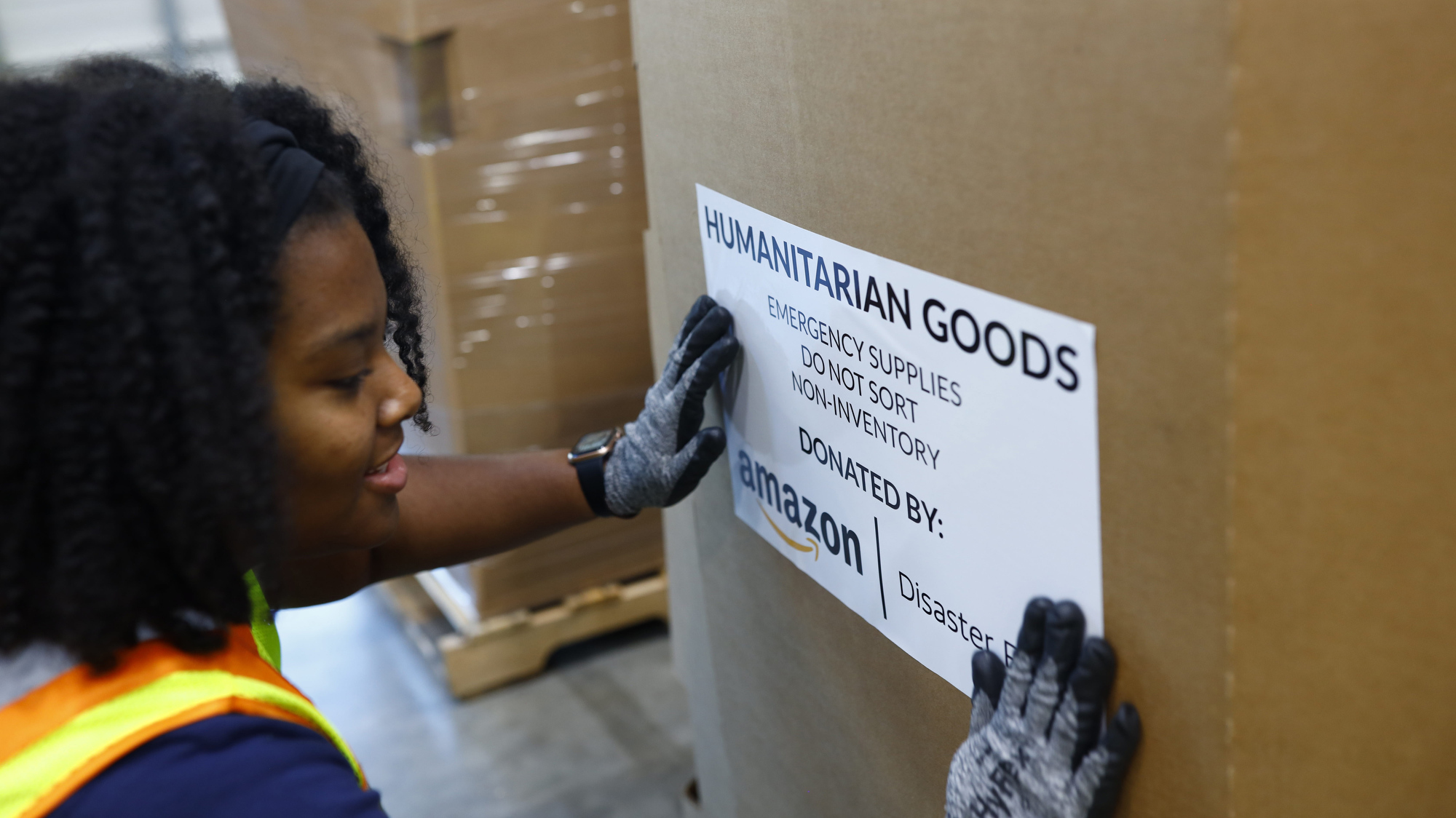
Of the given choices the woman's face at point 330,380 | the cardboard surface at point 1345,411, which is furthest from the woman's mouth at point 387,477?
the cardboard surface at point 1345,411

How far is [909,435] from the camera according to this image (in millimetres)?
832

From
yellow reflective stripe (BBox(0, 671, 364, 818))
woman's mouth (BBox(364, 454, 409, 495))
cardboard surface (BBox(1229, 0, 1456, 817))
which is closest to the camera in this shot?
cardboard surface (BBox(1229, 0, 1456, 817))

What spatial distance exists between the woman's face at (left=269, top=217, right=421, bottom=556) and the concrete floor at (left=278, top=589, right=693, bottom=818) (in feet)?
4.42

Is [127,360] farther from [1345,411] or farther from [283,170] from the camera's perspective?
[1345,411]

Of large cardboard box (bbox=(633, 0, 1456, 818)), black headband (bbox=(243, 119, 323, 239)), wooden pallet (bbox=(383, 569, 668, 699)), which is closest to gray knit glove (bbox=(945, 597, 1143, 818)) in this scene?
large cardboard box (bbox=(633, 0, 1456, 818))

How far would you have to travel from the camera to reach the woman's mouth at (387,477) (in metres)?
0.94

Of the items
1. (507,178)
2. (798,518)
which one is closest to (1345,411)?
(798,518)

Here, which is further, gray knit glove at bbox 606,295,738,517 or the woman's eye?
gray knit glove at bbox 606,295,738,517

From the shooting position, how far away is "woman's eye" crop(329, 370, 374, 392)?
2.67 feet

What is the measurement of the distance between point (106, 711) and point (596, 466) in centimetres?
65

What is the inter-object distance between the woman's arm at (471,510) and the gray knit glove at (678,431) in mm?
80

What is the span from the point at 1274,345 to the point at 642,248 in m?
1.65

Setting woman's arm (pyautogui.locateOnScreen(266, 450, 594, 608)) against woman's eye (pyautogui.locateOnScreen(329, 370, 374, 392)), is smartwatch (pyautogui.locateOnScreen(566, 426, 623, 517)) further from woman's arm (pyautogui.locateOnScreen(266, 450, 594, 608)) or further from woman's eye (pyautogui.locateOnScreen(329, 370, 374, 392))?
woman's eye (pyautogui.locateOnScreen(329, 370, 374, 392))

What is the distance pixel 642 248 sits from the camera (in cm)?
211
